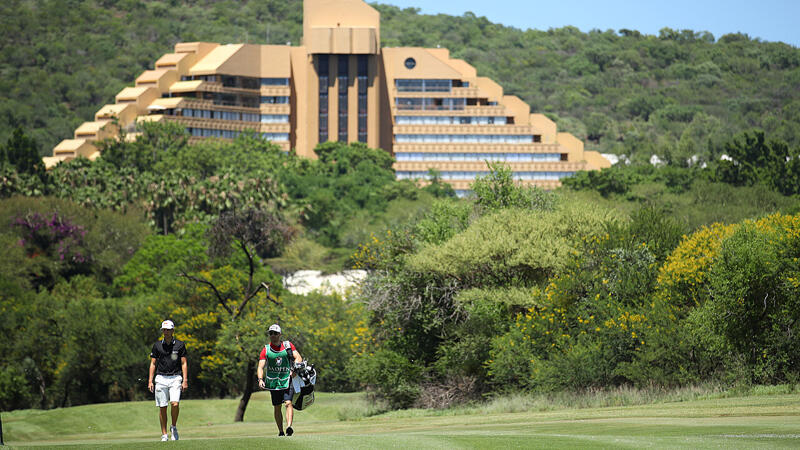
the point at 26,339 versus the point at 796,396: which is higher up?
the point at 796,396

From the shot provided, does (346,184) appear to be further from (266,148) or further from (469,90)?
(469,90)

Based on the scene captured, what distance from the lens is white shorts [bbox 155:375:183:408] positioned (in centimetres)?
2698

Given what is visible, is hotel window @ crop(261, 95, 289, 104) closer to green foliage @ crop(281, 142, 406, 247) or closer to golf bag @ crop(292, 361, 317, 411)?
green foliage @ crop(281, 142, 406, 247)

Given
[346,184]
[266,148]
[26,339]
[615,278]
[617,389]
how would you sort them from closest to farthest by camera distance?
1. [617,389]
2. [615,278]
3. [26,339]
4. [346,184]
5. [266,148]

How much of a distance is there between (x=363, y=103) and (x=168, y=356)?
6237 inches

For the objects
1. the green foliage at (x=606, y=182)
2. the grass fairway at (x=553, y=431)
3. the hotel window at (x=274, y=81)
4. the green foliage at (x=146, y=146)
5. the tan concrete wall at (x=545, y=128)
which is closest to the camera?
the grass fairway at (x=553, y=431)

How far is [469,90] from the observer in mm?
184250

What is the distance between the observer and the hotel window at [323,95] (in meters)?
183

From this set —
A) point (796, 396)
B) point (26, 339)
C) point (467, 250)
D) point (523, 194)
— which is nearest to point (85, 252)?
point (26, 339)

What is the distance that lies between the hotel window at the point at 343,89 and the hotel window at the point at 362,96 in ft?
6.01

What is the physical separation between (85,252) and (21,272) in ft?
28.0

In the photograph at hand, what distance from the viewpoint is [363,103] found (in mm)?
184000

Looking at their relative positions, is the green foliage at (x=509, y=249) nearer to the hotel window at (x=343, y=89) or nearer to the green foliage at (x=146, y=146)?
the green foliage at (x=146, y=146)

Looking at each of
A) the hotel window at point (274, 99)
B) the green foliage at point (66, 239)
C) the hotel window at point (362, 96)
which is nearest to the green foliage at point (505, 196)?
the green foliage at point (66, 239)
